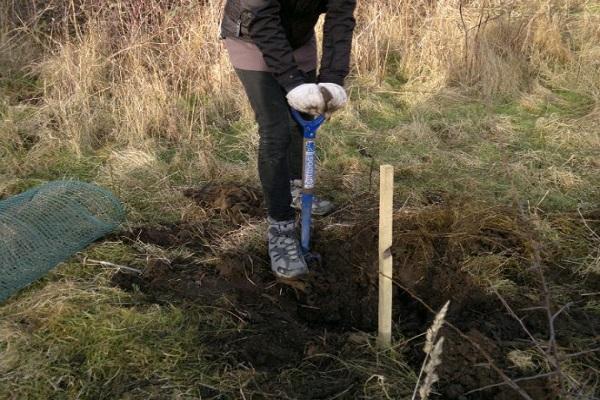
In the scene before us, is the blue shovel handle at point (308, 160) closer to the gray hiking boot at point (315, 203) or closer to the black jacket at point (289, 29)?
the black jacket at point (289, 29)

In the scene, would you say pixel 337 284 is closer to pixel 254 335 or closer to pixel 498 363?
pixel 254 335

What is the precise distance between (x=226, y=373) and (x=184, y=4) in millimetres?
3459

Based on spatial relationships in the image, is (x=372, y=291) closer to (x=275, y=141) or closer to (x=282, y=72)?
(x=275, y=141)

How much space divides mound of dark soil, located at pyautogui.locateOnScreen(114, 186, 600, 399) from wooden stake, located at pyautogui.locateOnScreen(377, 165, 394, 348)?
0.56 feet

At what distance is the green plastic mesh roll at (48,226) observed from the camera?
248cm

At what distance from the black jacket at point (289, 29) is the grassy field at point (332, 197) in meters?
0.71

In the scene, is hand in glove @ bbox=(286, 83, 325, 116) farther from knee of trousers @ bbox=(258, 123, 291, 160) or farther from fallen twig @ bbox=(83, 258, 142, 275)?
fallen twig @ bbox=(83, 258, 142, 275)

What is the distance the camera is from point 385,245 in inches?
71.7

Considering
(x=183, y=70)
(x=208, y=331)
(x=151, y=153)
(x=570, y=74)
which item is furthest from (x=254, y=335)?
(x=570, y=74)

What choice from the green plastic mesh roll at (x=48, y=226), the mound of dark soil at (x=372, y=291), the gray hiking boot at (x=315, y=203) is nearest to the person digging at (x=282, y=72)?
the mound of dark soil at (x=372, y=291)

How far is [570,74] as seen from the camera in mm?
4727

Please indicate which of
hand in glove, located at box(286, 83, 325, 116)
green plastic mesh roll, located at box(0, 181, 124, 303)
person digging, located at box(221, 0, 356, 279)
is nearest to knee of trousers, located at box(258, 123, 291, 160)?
person digging, located at box(221, 0, 356, 279)

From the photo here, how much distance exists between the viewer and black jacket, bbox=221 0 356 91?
2.12 metres

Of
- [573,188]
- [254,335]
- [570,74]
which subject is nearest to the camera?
[254,335]
